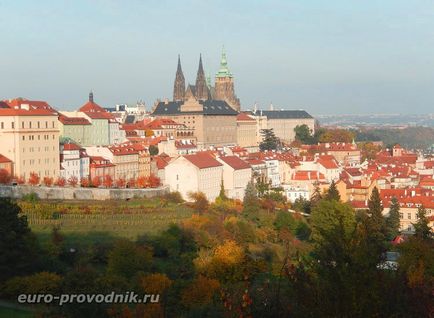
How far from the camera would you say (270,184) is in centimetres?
5438

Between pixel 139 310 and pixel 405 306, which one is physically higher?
pixel 405 306

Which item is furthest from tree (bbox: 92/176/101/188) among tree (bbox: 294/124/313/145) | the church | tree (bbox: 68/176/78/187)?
tree (bbox: 294/124/313/145)

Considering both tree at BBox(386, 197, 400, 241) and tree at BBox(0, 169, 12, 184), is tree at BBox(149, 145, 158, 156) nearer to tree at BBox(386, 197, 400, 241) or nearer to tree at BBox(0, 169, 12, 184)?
tree at BBox(0, 169, 12, 184)

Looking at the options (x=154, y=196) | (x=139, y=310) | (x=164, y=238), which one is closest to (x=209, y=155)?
(x=154, y=196)

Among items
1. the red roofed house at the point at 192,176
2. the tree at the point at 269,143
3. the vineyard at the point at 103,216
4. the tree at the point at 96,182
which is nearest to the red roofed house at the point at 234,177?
the red roofed house at the point at 192,176

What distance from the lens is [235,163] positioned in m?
51.5

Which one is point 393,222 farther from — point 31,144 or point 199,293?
point 199,293

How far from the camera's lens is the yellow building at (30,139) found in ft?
142

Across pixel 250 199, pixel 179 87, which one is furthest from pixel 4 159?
pixel 179 87

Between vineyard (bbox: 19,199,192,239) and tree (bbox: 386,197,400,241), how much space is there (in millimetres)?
9584

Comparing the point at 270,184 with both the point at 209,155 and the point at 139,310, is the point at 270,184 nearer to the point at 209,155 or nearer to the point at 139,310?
the point at 209,155

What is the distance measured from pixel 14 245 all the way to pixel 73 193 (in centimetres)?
1877

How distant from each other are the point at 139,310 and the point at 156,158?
40668mm

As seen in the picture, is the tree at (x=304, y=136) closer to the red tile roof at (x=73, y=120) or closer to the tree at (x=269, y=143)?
the tree at (x=269, y=143)
